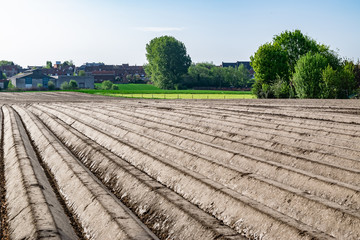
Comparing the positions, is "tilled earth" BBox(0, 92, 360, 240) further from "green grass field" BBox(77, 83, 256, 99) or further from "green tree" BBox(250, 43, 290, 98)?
"green grass field" BBox(77, 83, 256, 99)

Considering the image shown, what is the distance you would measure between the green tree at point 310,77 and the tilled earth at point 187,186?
38.0 m

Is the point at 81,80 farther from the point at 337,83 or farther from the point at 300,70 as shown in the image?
the point at 337,83

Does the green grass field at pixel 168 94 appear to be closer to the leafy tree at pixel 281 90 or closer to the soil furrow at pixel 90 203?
the leafy tree at pixel 281 90

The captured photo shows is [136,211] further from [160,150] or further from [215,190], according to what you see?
[160,150]

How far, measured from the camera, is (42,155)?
1331 centimetres

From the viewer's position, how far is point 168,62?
108750mm

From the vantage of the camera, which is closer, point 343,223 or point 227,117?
point 343,223

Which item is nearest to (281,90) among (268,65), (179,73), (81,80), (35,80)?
(268,65)

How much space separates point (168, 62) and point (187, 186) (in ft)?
331

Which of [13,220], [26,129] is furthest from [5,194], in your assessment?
[26,129]

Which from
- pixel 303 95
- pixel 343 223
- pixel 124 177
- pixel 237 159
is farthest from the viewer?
pixel 303 95

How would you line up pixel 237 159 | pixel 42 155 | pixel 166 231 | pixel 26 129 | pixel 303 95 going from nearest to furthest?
pixel 166 231 → pixel 237 159 → pixel 42 155 → pixel 26 129 → pixel 303 95

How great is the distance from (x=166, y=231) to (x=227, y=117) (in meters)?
14.7

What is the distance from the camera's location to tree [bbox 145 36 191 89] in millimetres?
106312
